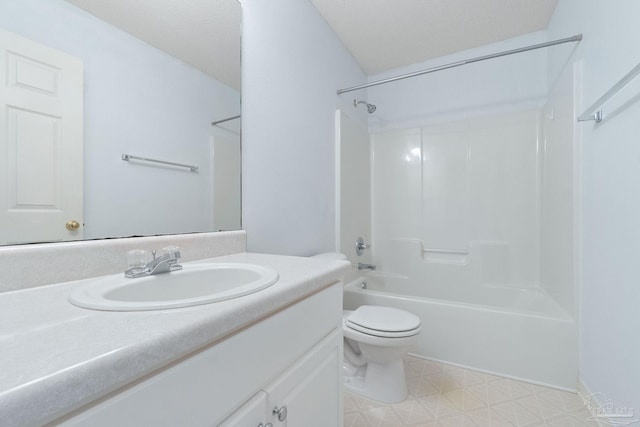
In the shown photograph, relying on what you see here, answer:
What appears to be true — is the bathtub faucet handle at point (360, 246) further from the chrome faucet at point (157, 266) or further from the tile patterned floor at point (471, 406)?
the chrome faucet at point (157, 266)

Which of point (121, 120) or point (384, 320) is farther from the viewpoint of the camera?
point (384, 320)

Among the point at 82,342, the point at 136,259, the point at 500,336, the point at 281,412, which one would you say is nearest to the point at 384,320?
the point at 500,336

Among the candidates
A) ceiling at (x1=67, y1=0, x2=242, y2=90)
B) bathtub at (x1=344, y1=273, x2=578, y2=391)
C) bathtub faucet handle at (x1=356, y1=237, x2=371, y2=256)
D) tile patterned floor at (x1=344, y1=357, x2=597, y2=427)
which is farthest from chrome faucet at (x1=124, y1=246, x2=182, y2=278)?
bathtub faucet handle at (x1=356, y1=237, x2=371, y2=256)

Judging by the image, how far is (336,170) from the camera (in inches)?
85.0

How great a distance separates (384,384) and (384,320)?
1.05 feet

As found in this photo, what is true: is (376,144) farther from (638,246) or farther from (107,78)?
(107,78)

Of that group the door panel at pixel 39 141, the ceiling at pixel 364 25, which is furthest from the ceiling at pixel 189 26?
the door panel at pixel 39 141

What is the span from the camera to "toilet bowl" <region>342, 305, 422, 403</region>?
138 cm

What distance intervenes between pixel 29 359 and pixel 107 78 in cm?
82

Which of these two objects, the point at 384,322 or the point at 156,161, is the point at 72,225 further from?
the point at 384,322

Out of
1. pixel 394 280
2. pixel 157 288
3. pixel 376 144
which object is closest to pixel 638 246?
pixel 157 288

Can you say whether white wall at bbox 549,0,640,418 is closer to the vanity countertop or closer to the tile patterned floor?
the tile patterned floor

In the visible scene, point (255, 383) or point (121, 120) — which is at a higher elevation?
point (121, 120)

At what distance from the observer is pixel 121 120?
87 centimetres
